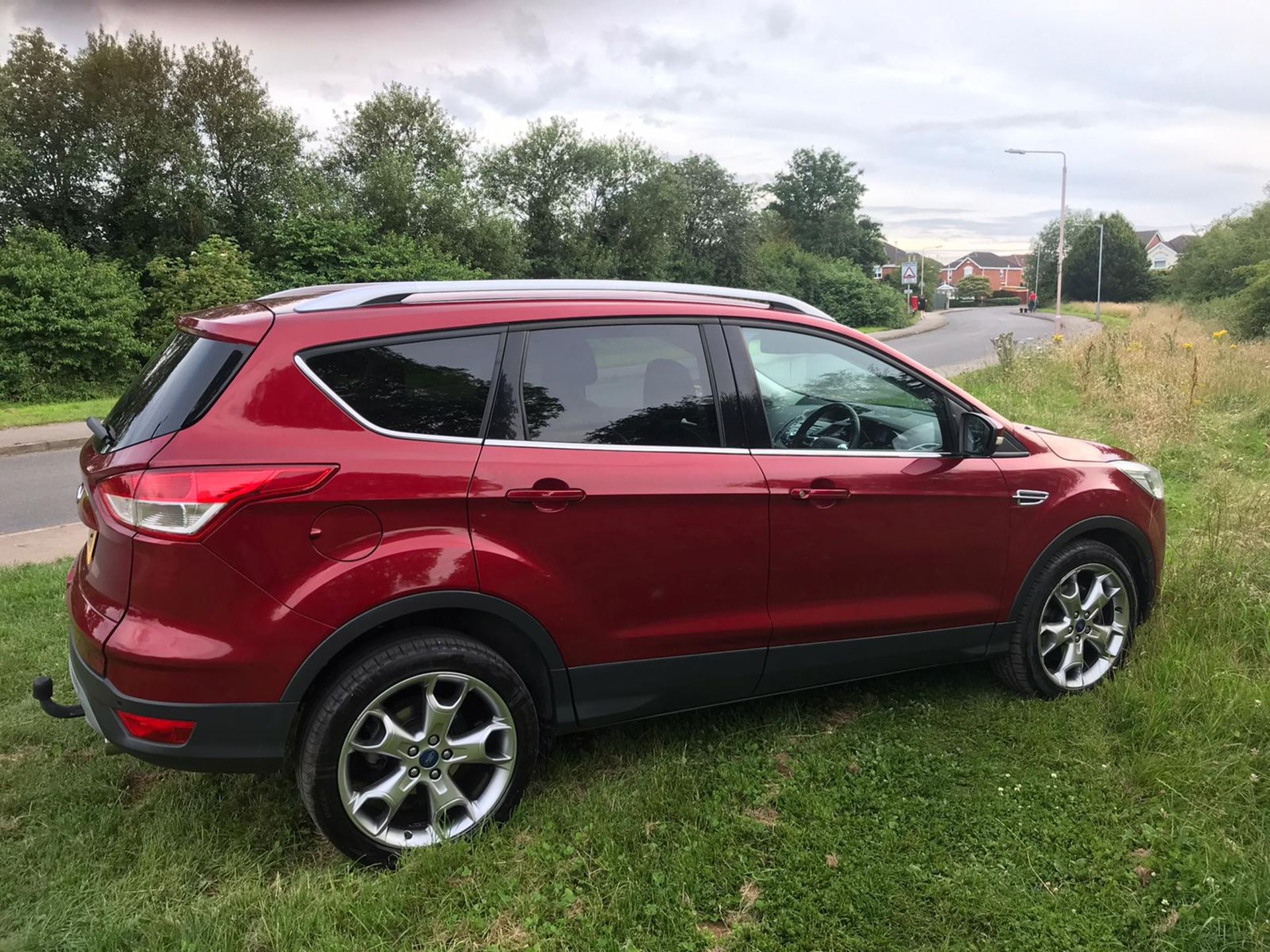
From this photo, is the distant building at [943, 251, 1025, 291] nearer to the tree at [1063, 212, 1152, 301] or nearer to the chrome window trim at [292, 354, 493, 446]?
the tree at [1063, 212, 1152, 301]

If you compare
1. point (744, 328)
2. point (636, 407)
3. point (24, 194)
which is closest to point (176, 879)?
point (636, 407)

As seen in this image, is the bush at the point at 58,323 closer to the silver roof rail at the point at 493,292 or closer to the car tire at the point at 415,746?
the silver roof rail at the point at 493,292

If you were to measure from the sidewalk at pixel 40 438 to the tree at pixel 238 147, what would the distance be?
10.6 meters

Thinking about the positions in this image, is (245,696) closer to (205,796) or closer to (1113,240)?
(205,796)

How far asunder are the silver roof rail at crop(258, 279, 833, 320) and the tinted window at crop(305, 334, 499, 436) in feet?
0.60

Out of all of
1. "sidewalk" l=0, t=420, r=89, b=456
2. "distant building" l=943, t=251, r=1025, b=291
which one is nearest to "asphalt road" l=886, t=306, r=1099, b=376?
"sidewalk" l=0, t=420, r=89, b=456

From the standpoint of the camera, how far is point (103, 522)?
2.48 meters

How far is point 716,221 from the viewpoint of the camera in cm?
4484

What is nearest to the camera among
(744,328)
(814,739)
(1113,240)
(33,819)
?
(33,819)

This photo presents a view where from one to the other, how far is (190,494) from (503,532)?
87cm

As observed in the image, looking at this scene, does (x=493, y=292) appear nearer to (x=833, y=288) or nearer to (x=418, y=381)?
(x=418, y=381)

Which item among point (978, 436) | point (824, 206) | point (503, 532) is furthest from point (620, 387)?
point (824, 206)

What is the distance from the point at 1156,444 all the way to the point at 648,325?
8.01 meters

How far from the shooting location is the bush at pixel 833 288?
164 ft
